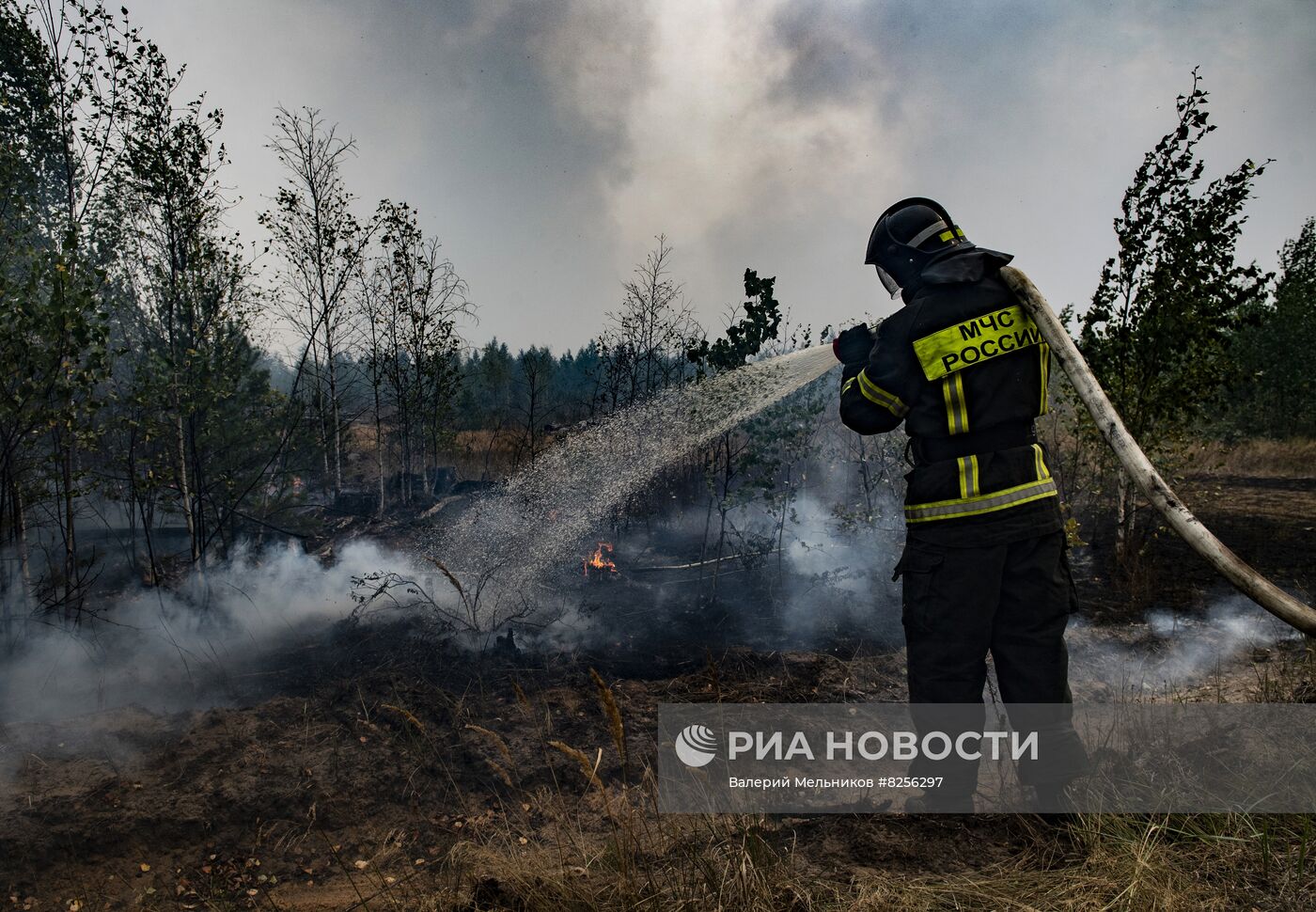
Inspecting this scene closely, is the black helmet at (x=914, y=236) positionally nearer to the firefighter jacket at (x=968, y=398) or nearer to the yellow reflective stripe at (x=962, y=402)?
the firefighter jacket at (x=968, y=398)

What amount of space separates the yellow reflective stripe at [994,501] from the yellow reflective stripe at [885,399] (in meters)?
0.40

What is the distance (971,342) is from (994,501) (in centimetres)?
62

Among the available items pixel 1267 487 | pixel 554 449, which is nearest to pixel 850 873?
pixel 554 449

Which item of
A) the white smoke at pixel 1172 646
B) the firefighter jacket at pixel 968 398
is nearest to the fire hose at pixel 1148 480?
the firefighter jacket at pixel 968 398

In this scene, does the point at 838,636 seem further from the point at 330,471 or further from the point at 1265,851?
the point at 330,471

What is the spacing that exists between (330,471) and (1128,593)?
17086 millimetres

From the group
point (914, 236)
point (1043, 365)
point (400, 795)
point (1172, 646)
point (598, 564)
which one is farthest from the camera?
point (598, 564)

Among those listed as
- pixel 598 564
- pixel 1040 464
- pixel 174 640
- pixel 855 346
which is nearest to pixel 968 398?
pixel 1040 464

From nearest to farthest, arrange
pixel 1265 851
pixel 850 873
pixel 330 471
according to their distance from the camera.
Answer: pixel 1265 851
pixel 850 873
pixel 330 471

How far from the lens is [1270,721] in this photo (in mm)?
3074

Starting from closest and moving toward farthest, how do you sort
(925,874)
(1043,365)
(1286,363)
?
(925,874), (1043,365), (1286,363)

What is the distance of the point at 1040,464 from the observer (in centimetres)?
258

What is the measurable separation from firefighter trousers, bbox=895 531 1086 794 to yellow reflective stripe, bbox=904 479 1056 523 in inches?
5.3

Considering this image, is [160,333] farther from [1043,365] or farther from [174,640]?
[1043,365]
